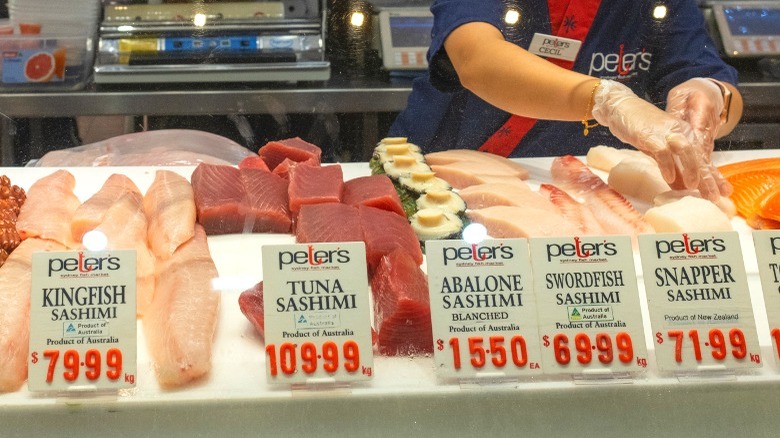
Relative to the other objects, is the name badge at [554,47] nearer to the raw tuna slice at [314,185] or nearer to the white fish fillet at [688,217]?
the white fish fillet at [688,217]

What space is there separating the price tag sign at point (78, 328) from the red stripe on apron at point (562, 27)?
40.2 inches

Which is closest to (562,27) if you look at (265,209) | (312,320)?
(265,209)

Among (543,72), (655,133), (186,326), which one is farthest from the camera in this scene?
(543,72)

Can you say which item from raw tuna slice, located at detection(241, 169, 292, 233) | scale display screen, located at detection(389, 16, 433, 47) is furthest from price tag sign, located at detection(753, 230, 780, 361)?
raw tuna slice, located at detection(241, 169, 292, 233)

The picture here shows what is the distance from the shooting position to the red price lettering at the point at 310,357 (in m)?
1.06

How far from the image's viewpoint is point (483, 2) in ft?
5.78

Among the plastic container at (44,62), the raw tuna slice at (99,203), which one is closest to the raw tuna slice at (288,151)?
the raw tuna slice at (99,203)

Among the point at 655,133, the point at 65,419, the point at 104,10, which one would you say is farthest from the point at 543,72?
the point at 65,419

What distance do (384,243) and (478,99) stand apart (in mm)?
558

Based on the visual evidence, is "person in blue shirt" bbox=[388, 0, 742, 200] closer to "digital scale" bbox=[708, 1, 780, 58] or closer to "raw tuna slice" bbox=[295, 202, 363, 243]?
"digital scale" bbox=[708, 1, 780, 58]

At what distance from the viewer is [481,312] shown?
3.56 ft

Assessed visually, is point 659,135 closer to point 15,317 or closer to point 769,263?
point 769,263

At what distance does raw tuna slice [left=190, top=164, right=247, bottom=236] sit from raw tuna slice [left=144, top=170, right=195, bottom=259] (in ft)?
0.08

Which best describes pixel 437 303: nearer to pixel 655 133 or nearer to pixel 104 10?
pixel 655 133
